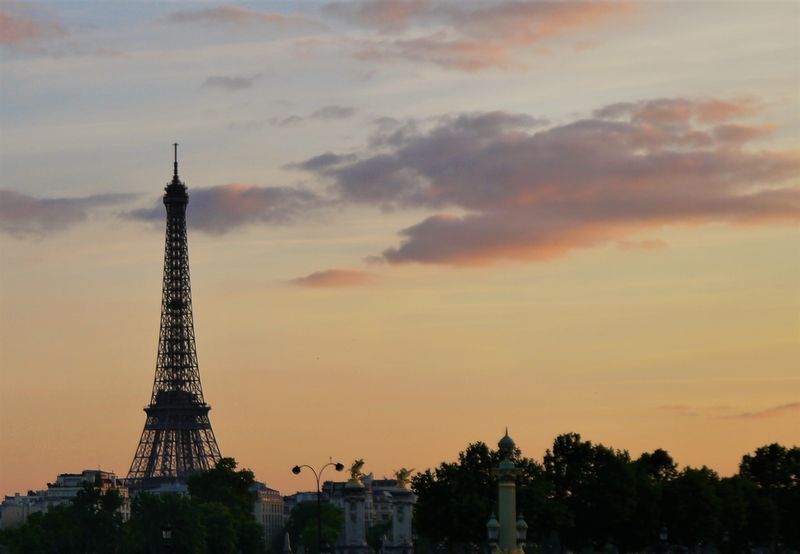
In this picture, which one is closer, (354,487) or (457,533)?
(457,533)

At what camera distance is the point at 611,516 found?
544ft

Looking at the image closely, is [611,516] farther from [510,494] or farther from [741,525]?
[510,494]

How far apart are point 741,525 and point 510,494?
4932 cm

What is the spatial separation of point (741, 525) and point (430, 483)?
29417 mm

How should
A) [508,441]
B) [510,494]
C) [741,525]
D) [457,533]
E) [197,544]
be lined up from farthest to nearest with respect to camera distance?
[197,544] → [741,525] → [457,533] → [508,441] → [510,494]

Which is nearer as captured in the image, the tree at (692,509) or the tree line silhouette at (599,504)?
the tree line silhouette at (599,504)

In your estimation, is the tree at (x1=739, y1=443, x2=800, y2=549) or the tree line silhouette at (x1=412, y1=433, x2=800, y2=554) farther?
the tree at (x1=739, y1=443, x2=800, y2=549)

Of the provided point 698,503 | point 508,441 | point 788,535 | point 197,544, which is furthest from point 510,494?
point 197,544

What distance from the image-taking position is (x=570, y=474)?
169625 mm

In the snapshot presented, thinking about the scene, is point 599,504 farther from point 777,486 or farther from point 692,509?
point 777,486

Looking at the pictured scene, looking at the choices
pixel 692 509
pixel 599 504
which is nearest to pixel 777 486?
pixel 692 509

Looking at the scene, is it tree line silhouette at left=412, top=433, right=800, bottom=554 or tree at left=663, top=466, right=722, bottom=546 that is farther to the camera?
tree at left=663, top=466, right=722, bottom=546

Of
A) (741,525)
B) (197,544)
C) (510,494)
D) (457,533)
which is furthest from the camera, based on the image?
(197,544)

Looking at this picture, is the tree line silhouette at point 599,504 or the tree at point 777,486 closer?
the tree line silhouette at point 599,504
